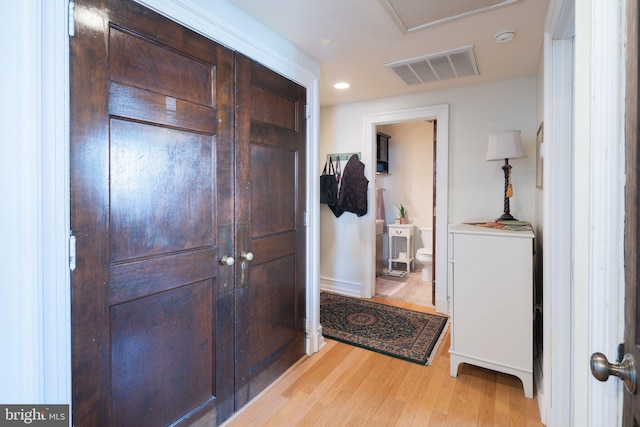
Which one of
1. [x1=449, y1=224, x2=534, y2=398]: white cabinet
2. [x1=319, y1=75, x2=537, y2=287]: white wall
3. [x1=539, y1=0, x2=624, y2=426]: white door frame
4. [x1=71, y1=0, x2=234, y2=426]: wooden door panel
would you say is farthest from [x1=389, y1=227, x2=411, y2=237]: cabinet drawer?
[x1=539, y1=0, x2=624, y2=426]: white door frame

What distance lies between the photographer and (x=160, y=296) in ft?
4.55

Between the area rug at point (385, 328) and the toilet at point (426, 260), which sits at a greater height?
the toilet at point (426, 260)

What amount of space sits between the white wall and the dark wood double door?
1749 mm

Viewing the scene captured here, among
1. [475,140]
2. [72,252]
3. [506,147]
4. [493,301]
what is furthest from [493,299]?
[72,252]

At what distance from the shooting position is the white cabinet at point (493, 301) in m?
1.91

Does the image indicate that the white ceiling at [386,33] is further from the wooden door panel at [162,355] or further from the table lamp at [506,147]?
the wooden door panel at [162,355]

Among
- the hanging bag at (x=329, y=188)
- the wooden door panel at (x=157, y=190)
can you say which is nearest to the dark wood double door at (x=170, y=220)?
the wooden door panel at (x=157, y=190)

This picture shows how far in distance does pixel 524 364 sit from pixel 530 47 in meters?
2.19

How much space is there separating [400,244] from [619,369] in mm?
4475

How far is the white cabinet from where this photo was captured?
6.25 feet

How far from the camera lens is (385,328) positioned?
2842 millimetres

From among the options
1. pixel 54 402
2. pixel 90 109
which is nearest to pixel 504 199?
pixel 90 109

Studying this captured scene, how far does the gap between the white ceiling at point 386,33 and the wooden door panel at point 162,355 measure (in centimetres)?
162

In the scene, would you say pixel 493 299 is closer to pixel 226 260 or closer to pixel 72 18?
pixel 226 260
